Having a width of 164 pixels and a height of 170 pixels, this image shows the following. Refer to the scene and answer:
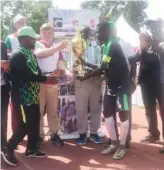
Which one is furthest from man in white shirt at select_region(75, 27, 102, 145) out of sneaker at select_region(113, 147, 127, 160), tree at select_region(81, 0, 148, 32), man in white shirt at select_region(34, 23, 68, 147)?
tree at select_region(81, 0, 148, 32)

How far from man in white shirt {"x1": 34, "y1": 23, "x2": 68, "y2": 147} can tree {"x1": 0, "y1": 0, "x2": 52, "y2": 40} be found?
Result: 969 inches

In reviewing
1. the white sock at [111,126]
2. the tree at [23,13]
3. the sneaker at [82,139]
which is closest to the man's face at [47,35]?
the white sock at [111,126]

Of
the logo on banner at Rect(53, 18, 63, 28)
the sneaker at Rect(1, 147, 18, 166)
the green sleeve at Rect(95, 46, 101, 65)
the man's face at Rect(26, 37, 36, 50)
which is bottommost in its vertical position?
the sneaker at Rect(1, 147, 18, 166)

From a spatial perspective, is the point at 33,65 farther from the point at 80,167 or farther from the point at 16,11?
the point at 16,11

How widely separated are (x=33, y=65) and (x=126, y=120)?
1653 millimetres

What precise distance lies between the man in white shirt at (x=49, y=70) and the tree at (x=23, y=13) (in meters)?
24.6

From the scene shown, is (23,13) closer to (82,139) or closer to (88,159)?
(82,139)

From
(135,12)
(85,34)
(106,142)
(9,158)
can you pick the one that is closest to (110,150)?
(106,142)

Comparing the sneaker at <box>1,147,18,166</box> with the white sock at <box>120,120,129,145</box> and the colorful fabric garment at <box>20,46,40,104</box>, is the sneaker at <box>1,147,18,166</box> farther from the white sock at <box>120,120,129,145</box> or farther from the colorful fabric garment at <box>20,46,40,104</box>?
the white sock at <box>120,120,129,145</box>

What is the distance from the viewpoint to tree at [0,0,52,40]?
32.2 metres

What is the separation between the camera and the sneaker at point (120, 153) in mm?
5350

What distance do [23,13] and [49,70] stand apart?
1327 inches

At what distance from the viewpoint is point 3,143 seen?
532 centimetres

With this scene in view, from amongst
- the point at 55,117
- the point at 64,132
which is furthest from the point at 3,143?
the point at 64,132
